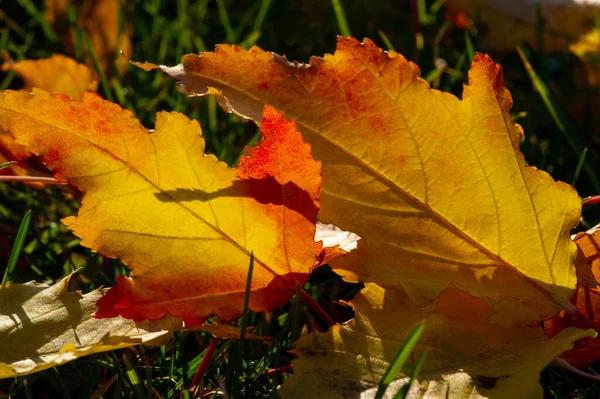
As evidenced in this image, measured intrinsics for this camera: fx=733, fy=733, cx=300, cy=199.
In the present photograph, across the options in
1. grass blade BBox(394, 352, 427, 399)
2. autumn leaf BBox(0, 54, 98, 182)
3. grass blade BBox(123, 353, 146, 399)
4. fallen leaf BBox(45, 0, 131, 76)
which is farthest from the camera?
fallen leaf BBox(45, 0, 131, 76)

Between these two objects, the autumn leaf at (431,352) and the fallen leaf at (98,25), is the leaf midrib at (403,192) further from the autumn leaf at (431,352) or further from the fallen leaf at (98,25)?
the fallen leaf at (98,25)

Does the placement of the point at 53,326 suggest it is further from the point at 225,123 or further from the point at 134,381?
the point at 225,123

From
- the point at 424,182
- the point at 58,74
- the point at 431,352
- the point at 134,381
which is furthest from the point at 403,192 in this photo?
the point at 58,74

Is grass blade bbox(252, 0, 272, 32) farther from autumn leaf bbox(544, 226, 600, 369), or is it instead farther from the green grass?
autumn leaf bbox(544, 226, 600, 369)

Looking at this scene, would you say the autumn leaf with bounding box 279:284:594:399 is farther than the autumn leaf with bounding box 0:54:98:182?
No

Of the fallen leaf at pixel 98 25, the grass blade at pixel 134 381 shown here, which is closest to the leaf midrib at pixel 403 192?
the grass blade at pixel 134 381

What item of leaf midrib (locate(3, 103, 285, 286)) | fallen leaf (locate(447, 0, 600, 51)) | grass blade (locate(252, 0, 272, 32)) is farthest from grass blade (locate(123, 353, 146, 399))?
fallen leaf (locate(447, 0, 600, 51))
